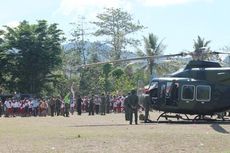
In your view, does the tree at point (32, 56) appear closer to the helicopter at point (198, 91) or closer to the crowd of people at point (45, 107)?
the crowd of people at point (45, 107)

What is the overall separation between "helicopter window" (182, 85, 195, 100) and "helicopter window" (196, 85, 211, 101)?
24cm

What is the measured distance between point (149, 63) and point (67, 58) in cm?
1436

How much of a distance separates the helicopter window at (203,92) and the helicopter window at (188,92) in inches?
9.3

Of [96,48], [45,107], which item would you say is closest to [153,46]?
[96,48]

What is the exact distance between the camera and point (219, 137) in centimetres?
1716

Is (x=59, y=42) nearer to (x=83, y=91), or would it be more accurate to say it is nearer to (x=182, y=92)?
(x=83, y=91)

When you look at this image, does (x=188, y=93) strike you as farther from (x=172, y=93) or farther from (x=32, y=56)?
(x=32, y=56)

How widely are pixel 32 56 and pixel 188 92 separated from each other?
2860 centimetres

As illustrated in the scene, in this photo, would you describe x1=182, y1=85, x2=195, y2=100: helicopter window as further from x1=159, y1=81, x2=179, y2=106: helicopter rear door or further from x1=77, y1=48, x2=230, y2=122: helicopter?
x1=159, y1=81, x2=179, y2=106: helicopter rear door

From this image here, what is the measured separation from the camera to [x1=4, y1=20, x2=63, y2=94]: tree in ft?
171

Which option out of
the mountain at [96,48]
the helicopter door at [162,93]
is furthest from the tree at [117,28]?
the helicopter door at [162,93]

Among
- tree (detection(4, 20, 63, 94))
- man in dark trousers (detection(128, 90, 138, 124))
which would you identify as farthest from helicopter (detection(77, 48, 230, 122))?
tree (detection(4, 20, 63, 94))

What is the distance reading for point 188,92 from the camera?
26047mm

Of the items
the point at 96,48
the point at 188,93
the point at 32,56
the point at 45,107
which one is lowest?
the point at 45,107
